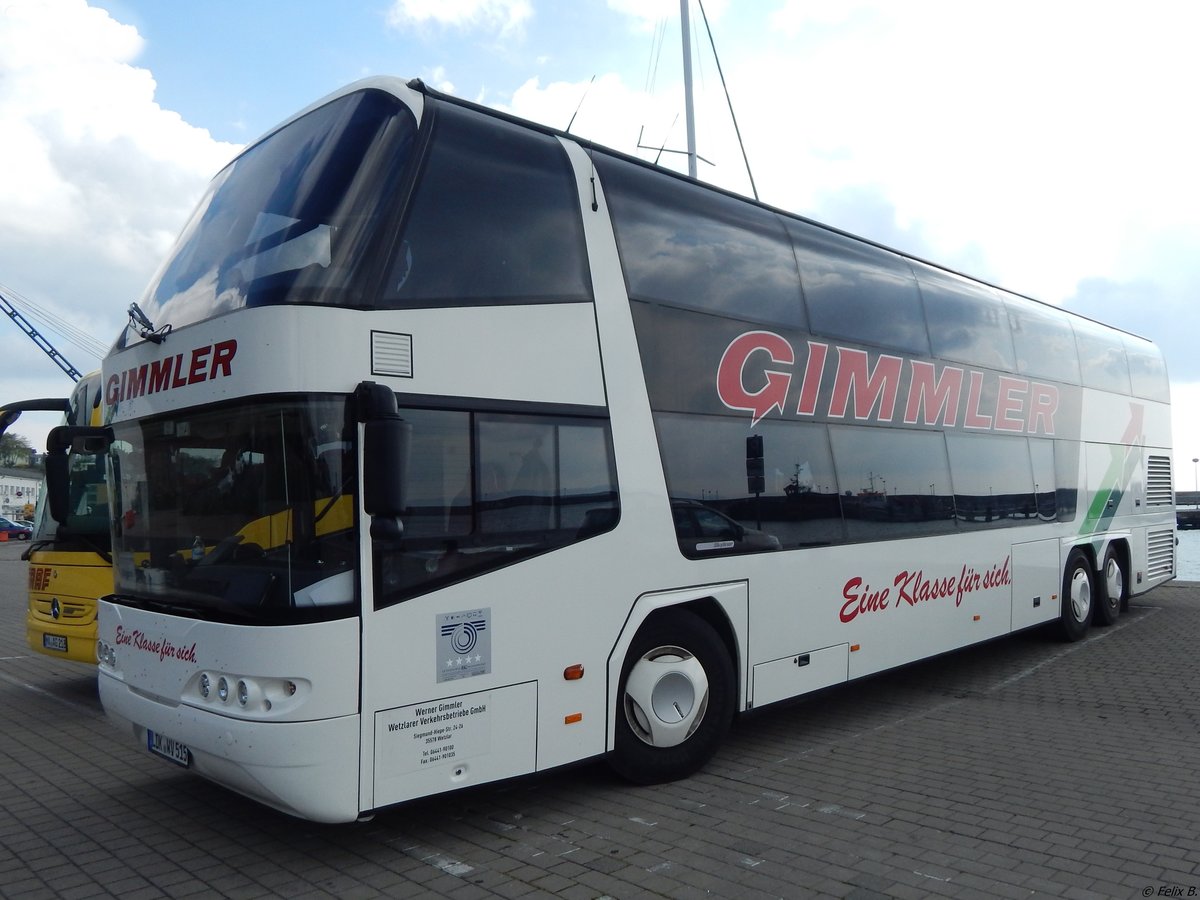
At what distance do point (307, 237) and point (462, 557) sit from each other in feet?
5.86

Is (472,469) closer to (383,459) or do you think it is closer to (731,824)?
(383,459)

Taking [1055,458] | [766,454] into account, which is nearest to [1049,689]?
[1055,458]

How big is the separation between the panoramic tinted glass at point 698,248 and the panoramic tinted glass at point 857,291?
294 mm

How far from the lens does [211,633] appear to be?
4.57m

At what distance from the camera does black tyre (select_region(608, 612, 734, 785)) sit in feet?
18.9

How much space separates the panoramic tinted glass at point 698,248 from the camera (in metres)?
6.12

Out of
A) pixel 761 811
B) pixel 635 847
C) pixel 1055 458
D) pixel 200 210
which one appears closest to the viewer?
pixel 635 847

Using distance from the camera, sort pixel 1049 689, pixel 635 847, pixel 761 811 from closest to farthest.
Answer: pixel 635 847
pixel 761 811
pixel 1049 689

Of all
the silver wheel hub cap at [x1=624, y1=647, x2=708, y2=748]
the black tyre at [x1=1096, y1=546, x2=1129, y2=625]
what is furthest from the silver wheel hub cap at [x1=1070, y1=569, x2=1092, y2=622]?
the silver wheel hub cap at [x1=624, y1=647, x2=708, y2=748]

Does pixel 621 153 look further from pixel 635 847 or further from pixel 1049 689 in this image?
pixel 1049 689

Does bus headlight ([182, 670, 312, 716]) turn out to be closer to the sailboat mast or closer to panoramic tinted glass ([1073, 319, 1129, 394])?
panoramic tinted glass ([1073, 319, 1129, 394])

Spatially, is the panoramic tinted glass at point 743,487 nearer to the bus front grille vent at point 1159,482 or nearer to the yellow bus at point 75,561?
the yellow bus at point 75,561

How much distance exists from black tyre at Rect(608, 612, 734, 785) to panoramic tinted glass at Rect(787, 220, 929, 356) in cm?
282

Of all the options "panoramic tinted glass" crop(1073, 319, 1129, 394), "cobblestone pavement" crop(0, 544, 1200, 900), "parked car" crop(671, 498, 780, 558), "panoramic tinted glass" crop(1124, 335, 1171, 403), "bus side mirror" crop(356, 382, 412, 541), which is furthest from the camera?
"panoramic tinted glass" crop(1124, 335, 1171, 403)
